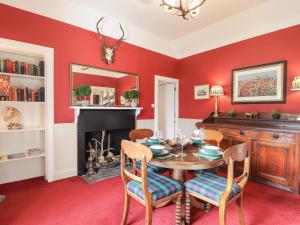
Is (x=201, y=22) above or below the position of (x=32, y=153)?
above

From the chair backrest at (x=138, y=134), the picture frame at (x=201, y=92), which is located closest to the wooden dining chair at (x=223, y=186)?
the chair backrest at (x=138, y=134)

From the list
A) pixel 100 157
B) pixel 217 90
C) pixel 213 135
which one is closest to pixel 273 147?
pixel 213 135

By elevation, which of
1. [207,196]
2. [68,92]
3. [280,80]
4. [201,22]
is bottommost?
[207,196]

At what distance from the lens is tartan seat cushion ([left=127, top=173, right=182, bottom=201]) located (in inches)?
62.5

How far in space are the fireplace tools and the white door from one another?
207 centimetres

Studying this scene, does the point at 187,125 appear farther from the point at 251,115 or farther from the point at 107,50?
the point at 107,50

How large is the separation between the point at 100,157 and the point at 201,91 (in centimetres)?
283

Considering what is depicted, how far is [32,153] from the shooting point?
9.10ft

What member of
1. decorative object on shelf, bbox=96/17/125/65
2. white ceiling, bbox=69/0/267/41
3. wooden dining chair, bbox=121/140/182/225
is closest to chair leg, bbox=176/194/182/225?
wooden dining chair, bbox=121/140/182/225

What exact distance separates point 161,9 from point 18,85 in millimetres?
2763

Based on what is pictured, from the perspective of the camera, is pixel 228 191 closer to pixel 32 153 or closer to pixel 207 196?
pixel 207 196

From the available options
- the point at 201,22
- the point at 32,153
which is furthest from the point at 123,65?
the point at 32,153

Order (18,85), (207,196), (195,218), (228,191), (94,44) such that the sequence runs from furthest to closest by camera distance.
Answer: (94,44), (18,85), (195,218), (207,196), (228,191)

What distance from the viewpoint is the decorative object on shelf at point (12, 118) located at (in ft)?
8.55
